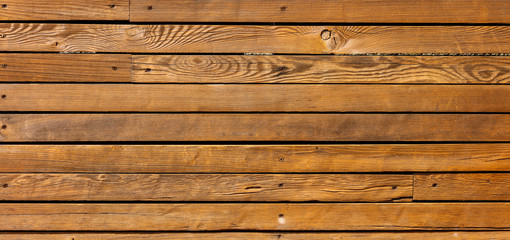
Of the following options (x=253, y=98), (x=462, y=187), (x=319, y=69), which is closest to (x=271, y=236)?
(x=253, y=98)

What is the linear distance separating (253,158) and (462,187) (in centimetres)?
109

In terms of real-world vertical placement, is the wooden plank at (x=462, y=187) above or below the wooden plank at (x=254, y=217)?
above

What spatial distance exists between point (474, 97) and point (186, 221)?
1599mm

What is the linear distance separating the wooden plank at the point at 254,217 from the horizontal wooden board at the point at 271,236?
0.09 ft

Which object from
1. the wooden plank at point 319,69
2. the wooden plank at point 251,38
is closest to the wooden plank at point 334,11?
the wooden plank at point 251,38

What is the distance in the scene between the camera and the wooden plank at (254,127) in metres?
1.92

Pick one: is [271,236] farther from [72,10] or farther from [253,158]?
[72,10]

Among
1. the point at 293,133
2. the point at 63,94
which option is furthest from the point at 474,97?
the point at 63,94

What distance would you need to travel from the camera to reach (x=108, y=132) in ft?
6.33

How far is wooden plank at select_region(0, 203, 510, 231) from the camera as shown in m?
1.95

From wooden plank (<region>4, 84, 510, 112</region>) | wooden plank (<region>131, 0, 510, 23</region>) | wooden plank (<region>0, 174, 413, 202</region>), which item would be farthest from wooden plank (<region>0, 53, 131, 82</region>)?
wooden plank (<region>0, 174, 413, 202</region>)

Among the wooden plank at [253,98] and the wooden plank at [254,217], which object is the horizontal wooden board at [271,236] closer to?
the wooden plank at [254,217]

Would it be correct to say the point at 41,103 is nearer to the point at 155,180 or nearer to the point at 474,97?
the point at 155,180

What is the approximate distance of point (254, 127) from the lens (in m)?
1.94
